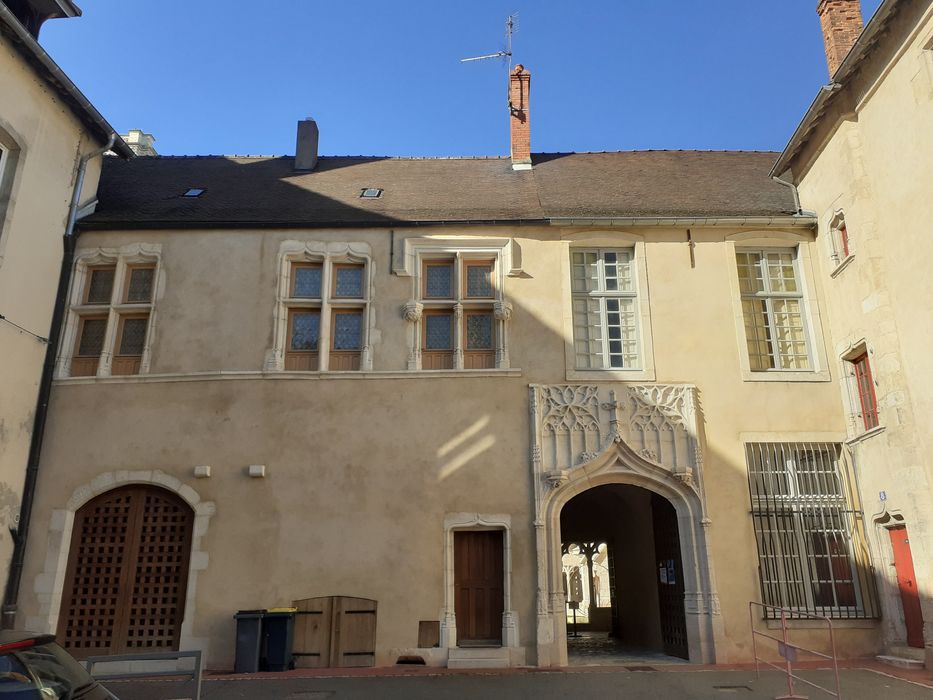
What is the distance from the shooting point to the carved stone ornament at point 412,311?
10969 mm

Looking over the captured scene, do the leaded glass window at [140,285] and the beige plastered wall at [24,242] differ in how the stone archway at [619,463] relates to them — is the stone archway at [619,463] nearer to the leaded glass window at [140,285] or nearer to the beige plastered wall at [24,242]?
the leaded glass window at [140,285]

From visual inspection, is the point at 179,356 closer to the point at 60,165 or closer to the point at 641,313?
the point at 60,165

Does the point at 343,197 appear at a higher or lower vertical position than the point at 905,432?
higher

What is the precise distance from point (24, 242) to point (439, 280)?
5881 mm

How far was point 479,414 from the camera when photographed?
10.5m

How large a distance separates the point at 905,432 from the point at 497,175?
7.89 meters

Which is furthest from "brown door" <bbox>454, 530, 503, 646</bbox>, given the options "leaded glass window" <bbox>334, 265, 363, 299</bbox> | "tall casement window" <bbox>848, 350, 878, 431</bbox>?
"tall casement window" <bbox>848, 350, 878, 431</bbox>

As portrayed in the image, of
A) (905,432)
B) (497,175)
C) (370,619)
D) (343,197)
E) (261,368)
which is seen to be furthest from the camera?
(497,175)

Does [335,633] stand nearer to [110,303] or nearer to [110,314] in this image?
[110,314]

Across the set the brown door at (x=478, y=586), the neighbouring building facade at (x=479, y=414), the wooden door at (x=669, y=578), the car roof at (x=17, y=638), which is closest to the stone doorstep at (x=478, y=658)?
the neighbouring building facade at (x=479, y=414)

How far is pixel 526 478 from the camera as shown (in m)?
10.2

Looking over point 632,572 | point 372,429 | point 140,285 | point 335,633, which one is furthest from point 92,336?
point 632,572

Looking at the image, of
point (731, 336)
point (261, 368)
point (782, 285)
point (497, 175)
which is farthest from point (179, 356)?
point (782, 285)

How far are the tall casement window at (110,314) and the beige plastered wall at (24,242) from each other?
1.24 feet
